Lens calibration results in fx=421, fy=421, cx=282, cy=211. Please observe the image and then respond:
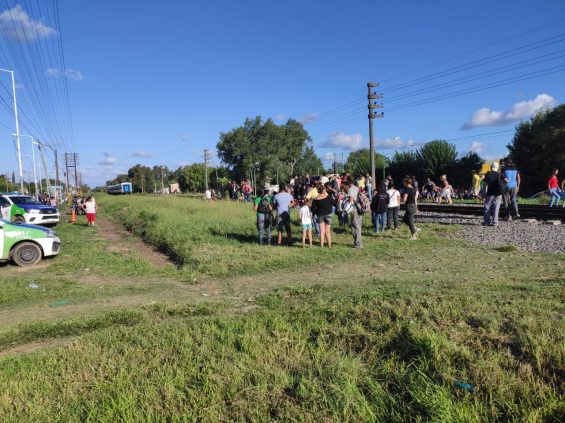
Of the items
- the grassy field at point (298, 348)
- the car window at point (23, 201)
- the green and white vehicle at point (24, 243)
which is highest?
the car window at point (23, 201)

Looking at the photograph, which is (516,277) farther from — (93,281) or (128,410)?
(93,281)

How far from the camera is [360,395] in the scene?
125 inches

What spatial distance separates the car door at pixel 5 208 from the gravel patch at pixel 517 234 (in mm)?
18752

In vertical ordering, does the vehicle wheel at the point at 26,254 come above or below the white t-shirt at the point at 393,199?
below

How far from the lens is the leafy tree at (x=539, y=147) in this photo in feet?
132

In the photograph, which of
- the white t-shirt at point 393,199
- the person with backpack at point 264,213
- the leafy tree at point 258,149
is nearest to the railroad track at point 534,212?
the white t-shirt at point 393,199

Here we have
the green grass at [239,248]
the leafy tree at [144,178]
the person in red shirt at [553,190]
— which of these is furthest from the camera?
the leafy tree at [144,178]

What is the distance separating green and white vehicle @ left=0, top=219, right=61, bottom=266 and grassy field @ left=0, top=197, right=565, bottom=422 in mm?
3179

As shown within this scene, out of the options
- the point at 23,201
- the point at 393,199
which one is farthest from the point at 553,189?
the point at 23,201

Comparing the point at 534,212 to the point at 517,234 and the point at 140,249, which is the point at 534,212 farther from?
the point at 140,249

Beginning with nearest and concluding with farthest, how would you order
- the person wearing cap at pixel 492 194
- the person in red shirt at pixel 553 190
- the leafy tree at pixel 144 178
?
1. the person wearing cap at pixel 492 194
2. the person in red shirt at pixel 553 190
3. the leafy tree at pixel 144 178

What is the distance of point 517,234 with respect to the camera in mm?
11578

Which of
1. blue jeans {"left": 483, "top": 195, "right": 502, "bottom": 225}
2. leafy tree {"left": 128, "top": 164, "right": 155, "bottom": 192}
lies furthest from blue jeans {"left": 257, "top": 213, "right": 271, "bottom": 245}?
leafy tree {"left": 128, "top": 164, "right": 155, "bottom": 192}

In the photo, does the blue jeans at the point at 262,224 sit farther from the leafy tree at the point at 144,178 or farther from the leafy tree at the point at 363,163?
the leafy tree at the point at 144,178
